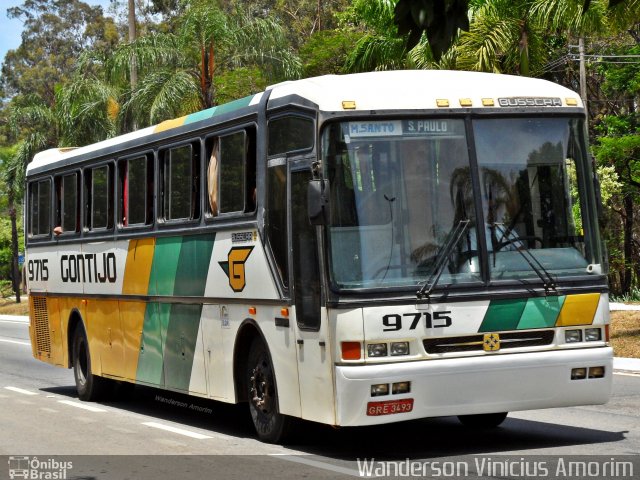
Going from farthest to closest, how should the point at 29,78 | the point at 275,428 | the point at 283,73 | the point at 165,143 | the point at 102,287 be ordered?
the point at 29,78 → the point at 283,73 → the point at 102,287 → the point at 165,143 → the point at 275,428

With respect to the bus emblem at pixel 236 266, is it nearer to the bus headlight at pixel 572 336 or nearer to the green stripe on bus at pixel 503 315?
the green stripe on bus at pixel 503 315

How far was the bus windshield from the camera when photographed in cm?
1002

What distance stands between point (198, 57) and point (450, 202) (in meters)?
25.0

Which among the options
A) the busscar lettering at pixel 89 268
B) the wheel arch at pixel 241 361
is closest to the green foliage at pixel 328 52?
the busscar lettering at pixel 89 268

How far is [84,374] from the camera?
17.0 metres

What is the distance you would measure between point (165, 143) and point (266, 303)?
3.44 m

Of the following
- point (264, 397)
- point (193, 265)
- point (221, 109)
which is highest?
point (221, 109)

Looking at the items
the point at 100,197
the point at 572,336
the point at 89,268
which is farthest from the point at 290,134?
the point at 89,268

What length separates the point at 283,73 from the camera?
34.2 metres

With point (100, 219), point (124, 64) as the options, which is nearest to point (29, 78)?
A: point (124, 64)

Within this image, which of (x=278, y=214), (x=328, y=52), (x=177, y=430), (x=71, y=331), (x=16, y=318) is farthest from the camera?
(x=16, y=318)

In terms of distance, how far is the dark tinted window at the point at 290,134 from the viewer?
10.5 meters

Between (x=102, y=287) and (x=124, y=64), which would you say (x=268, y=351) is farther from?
(x=124, y=64)

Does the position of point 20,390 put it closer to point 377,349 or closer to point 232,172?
point 232,172
